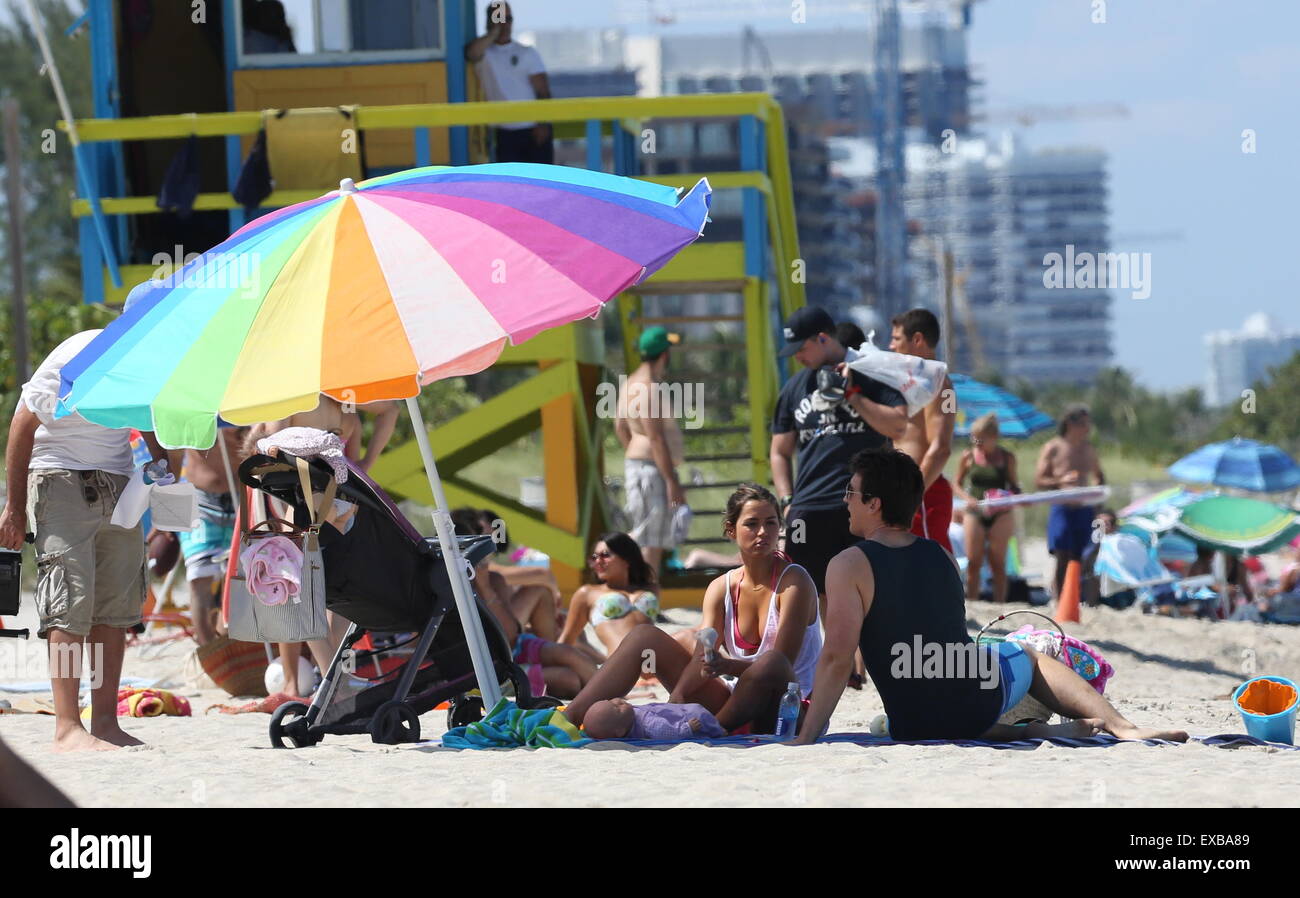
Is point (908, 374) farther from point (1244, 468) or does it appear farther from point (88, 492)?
point (1244, 468)

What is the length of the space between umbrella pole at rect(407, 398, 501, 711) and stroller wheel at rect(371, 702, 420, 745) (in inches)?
10.2

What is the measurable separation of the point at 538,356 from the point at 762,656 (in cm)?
477

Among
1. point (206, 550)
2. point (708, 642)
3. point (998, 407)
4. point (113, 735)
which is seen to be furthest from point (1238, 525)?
point (113, 735)

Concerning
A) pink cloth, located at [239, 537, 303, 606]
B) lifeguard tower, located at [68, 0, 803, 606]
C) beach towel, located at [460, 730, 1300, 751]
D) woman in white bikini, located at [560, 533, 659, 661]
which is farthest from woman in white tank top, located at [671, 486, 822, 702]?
lifeguard tower, located at [68, 0, 803, 606]

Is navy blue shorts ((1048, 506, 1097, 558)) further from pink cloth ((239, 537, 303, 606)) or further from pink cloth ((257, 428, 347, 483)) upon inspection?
pink cloth ((239, 537, 303, 606))

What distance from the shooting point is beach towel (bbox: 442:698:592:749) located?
5.36m

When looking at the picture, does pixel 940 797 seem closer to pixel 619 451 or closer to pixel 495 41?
pixel 495 41

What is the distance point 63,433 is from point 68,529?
328mm

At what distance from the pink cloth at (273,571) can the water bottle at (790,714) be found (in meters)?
1.63

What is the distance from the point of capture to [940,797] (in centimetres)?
412

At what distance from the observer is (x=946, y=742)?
5.19m

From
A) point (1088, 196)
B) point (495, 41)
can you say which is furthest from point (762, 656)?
point (1088, 196)
